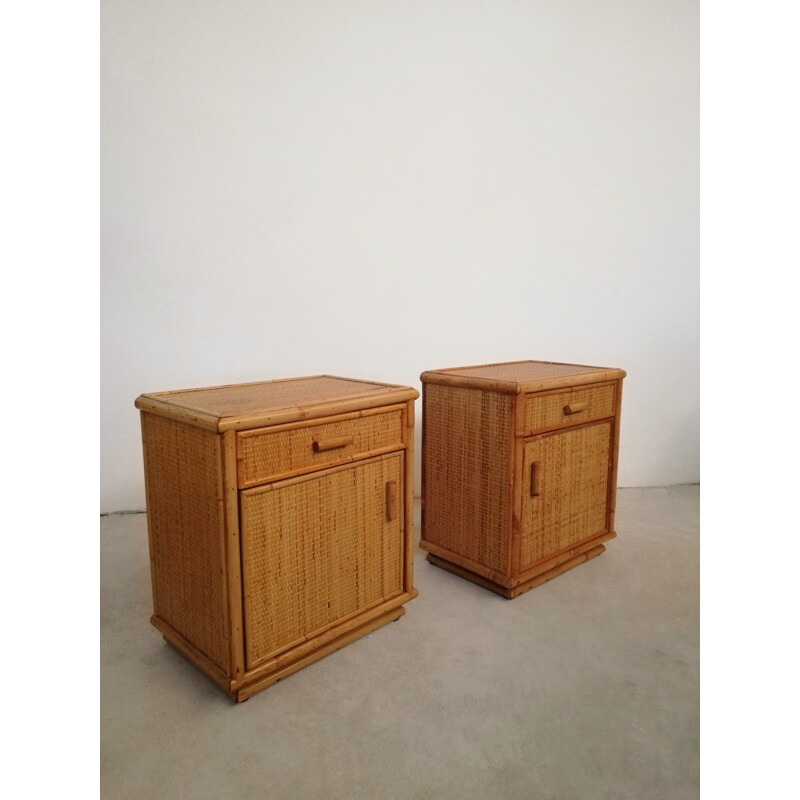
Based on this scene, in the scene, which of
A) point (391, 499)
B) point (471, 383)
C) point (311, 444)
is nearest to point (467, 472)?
point (471, 383)

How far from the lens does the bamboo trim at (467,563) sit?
210 cm

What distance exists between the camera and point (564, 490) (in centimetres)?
223

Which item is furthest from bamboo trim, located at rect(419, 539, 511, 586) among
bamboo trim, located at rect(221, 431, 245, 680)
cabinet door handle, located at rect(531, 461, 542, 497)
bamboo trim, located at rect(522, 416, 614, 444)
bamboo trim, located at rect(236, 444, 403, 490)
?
bamboo trim, located at rect(221, 431, 245, 680)

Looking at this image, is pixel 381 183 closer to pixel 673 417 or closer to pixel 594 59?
pixel 594 59

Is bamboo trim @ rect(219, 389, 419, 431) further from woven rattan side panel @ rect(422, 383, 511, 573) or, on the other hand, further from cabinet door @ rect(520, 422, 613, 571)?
cabinet door @ rect(520, 422, 613, 571)

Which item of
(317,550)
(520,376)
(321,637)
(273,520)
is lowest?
(321,637)

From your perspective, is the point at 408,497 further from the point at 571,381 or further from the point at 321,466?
the point at 571,381

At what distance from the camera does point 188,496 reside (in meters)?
1.60

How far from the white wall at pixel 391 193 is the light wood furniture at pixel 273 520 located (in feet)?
3.33

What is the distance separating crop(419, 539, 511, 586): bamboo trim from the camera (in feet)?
6.90

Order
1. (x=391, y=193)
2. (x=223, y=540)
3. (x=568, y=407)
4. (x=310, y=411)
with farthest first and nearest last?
(x=391, y=193) < (x=568, y=407) < (x=310, y=411) < (x=223, y=540)

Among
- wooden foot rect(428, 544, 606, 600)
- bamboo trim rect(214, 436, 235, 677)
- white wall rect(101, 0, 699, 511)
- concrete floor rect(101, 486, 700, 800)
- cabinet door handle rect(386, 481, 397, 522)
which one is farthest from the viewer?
white wall rect(101, 0, 699, 511)

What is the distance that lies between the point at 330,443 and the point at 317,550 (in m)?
0.29

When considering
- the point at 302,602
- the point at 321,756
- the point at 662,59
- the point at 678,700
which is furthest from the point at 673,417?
the point at 321,756
